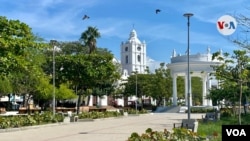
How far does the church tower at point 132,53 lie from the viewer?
13025 centimetres

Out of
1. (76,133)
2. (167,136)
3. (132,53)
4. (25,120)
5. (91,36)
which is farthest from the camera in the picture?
(132,53)

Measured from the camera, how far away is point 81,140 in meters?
18.0

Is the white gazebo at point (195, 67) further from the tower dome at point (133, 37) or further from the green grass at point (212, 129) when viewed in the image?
the tower dome at point (133, 37)

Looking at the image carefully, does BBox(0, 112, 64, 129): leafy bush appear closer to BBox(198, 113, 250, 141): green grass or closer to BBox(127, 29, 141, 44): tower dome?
BBox(198, 113, 250, 141): green grass

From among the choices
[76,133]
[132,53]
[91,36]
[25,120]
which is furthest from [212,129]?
[132,53]

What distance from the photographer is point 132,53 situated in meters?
130

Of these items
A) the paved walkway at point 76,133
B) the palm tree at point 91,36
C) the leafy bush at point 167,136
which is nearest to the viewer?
the leafy bush at point 167,136

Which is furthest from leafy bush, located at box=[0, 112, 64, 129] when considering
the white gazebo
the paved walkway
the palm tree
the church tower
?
the church tower

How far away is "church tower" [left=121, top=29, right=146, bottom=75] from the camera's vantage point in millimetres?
130250

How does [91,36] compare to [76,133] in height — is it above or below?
above

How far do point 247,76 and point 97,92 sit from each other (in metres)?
46.5

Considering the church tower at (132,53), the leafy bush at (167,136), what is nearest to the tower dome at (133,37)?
the church tower at (132,53)

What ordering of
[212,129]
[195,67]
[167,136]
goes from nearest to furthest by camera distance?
[167,136] → [212,129] → [195,67]

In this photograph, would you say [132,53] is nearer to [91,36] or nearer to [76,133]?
[91,36]
